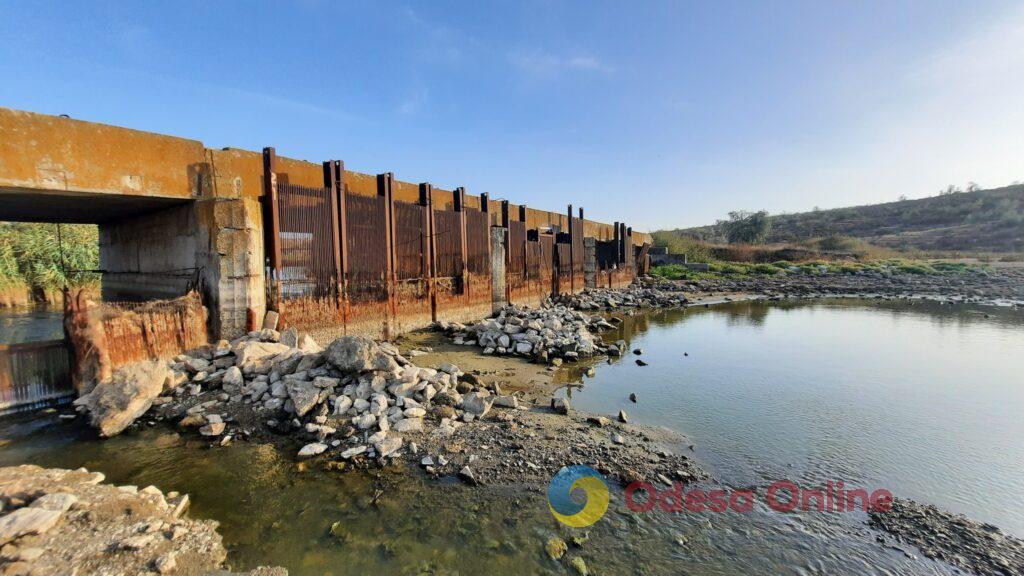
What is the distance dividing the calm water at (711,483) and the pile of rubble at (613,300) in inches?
393

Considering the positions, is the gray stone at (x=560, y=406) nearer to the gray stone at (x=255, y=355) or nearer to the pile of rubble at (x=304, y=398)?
the pile of rubble at (x=304, y=398)

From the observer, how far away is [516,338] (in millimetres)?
10320

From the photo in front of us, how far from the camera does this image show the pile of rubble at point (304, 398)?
4.92 m

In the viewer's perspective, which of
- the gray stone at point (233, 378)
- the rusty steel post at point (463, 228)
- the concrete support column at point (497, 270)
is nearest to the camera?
the gray stone at point (233, 378)

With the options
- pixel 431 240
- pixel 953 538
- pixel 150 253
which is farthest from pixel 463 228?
pixel 953 538

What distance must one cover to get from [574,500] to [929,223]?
8484 cm

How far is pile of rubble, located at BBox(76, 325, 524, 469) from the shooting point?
4922 mm

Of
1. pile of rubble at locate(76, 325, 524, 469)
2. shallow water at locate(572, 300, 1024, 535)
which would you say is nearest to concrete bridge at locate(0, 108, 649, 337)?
pile of rubble at locate(76, 325, 524, 469)

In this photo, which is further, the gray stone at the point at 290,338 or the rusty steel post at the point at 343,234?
the rusty steel post at the point at 343,234

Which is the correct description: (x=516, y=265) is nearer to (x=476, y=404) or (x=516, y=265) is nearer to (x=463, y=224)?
(x=463, y=224)

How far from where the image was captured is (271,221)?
781 cm

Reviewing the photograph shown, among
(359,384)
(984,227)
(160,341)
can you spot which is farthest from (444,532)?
(984,227)

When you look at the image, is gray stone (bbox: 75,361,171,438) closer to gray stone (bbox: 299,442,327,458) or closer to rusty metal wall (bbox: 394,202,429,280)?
gray stone (bbox: 299,442,327,458)

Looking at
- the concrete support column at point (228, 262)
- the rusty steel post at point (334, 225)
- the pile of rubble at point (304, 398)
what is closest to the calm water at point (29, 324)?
the concrete support column at point (228, 262)
